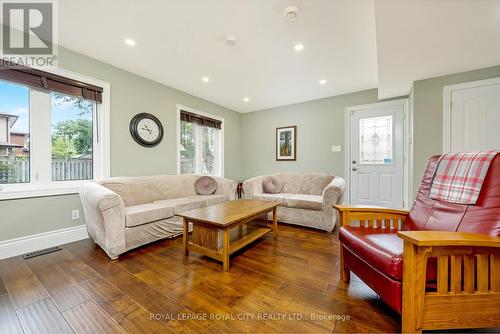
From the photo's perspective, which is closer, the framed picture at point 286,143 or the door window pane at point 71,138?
the door window pane at point 71,138

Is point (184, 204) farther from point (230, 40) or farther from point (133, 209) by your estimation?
point (230, 40)

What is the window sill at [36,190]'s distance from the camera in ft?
6.85

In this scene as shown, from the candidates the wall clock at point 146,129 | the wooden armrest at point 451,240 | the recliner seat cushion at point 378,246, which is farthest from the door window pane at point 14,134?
the wooden armrest at point 451,240

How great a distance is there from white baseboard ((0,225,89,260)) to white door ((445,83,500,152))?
4.99 m

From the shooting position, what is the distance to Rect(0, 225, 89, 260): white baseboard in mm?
2055

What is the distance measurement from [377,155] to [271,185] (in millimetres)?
2123

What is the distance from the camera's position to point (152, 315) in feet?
4.19

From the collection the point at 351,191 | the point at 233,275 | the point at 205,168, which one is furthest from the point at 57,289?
the point at 351,191

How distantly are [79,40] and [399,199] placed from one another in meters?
5.26

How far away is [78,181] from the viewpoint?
266cm

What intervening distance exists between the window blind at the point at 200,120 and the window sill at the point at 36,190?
79.6 inches

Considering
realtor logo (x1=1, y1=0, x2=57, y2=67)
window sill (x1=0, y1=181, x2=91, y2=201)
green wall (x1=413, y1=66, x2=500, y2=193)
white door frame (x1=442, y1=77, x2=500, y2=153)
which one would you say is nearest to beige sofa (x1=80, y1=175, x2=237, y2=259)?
window sill (x1=0, y1=181, x2=91, y2=201)

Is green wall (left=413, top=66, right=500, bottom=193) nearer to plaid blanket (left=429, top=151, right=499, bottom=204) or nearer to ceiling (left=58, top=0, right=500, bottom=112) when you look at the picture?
ceiling (left=58, top=0, right=500, bottom=112)

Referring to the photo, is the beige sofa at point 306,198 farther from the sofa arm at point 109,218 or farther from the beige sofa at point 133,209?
the sofa arm at point 109,218
